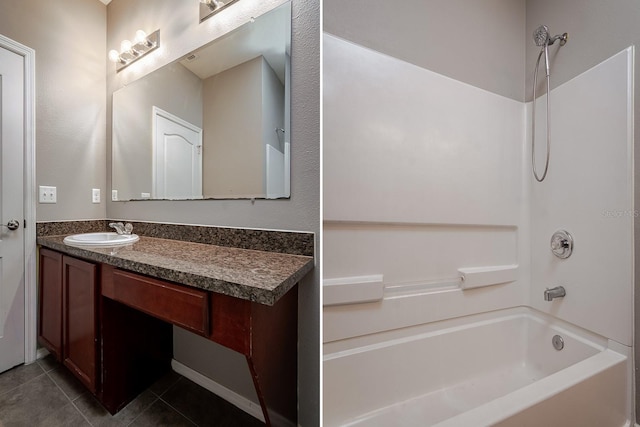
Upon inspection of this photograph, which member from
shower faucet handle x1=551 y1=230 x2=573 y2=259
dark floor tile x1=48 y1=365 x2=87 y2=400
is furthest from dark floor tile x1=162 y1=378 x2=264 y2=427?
shower faucet handle x1=551 y1=230 x2=573 y2=259

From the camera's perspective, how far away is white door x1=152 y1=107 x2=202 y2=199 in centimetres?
133

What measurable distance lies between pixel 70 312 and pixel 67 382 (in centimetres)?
41

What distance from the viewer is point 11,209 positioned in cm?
145

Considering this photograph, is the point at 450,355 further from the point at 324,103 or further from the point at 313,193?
the point at 324,103

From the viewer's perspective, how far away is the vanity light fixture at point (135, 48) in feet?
5.16

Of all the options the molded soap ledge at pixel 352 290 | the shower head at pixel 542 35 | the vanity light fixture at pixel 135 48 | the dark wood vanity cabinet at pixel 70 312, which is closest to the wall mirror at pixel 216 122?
the vanity light fixture at pixel 135 48

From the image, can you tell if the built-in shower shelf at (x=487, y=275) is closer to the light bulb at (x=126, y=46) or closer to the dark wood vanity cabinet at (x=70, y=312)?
the dark wood vanity cabinet at (x=70, y=312)

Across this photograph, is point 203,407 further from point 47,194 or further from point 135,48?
point 135,48

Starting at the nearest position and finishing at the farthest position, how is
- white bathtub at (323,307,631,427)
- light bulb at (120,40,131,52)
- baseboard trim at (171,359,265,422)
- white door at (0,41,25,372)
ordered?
white bathtub at (323,307,631,427), baseboard trim at (171,359,265,422), white door at (0,41,25,372), light bulb at (120,40,131,52)

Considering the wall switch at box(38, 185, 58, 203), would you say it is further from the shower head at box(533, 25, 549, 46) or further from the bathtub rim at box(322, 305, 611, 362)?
the shower head at box(533, 25, 549, 46)

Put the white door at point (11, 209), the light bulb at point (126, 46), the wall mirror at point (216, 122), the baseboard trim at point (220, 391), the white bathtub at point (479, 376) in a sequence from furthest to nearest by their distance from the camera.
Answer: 1. the light bulb at point (126, 46)
2. the white door at point (11, 209)
3. the baseboard trim at point (220, 391)
4. the wall mirror at point (216, 122)
5. the white bathtub at point (479, 376)

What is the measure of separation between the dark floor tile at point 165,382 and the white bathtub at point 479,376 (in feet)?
2.90

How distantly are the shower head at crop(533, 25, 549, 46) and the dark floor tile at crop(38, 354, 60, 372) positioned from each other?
3097 millimetres

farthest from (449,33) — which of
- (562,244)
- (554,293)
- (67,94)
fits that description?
(67,94)
